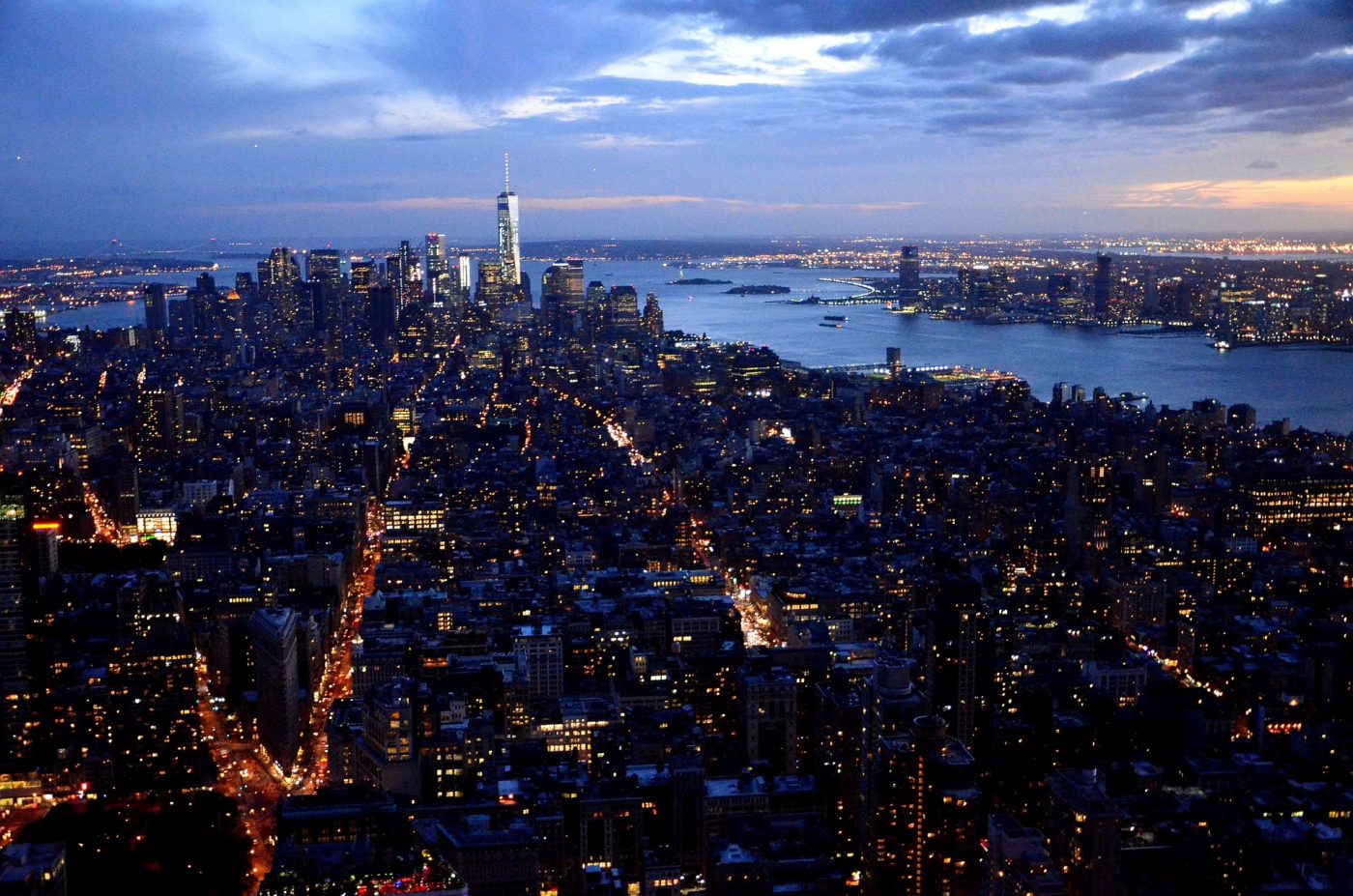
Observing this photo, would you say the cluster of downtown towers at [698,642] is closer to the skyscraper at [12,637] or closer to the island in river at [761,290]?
the skyscraper at [12,637]

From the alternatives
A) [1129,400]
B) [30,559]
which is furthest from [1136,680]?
[1129,400]

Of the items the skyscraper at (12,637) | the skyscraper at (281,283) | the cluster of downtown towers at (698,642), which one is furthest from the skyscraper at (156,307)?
the skyscraper at (12,637)

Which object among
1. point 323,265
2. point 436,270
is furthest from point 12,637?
point 436,270

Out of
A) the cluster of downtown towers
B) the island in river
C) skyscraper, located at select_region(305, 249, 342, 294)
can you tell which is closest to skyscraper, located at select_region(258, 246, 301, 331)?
skyscraper, located at select_region(305, 249, 342, 294)

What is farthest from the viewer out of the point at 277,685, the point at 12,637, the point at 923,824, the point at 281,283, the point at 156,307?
the point at 281,283

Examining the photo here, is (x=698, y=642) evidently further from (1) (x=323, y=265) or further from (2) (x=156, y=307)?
(1) (x=323, y=265)

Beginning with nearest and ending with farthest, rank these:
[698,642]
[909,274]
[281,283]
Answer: [698,642]
[281,283]
[909,274]
